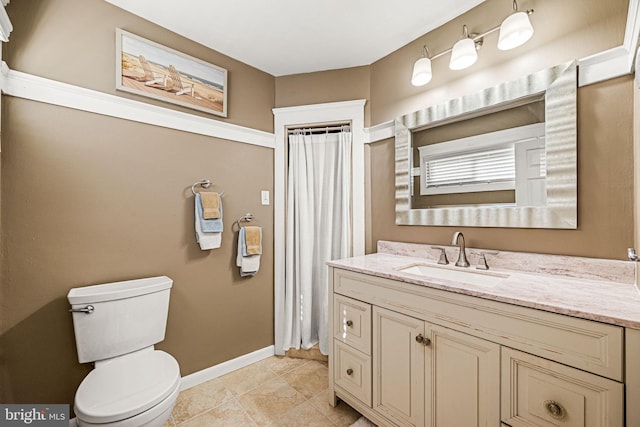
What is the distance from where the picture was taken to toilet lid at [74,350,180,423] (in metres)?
1.07

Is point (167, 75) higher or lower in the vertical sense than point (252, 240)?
higher

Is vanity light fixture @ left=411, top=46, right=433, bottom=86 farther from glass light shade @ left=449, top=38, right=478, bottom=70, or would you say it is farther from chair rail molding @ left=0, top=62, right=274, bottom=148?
chair rail molding @ left=0, top=62, right=274, bottom=148

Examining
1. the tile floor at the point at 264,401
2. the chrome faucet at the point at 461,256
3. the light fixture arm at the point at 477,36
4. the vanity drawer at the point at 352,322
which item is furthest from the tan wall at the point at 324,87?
the tile floor at the point at 264,401

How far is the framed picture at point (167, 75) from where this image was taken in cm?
166

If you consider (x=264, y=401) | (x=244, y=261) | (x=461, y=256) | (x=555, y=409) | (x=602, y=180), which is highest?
(x=602, y=180)

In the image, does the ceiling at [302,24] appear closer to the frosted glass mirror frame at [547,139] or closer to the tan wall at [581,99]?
the tan wall at [581,99]

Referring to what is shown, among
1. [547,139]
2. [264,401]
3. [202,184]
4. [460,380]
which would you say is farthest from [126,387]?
[547,139]

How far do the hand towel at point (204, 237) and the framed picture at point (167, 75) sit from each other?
0.72 meters

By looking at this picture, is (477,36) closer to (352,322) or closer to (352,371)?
(352,322)

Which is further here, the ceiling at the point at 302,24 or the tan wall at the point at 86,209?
the ceiling at the point at 302,24

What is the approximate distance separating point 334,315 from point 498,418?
0.87 m

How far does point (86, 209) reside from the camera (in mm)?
1538

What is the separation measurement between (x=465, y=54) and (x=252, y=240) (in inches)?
70.4

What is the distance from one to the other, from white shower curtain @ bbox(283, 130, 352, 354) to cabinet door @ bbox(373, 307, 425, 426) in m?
0.85
